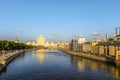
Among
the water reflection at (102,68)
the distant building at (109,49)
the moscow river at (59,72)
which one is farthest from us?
the distant building at (109,49)

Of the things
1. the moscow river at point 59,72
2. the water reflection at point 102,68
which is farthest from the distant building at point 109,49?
the moscow river at point 59,72

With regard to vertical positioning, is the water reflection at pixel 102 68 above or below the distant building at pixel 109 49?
below

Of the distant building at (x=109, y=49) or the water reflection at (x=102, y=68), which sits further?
the distant building at (x=109, y=49)

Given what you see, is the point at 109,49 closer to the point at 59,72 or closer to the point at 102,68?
the point at 102,68

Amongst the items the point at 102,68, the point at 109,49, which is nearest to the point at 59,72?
the point at 102,68

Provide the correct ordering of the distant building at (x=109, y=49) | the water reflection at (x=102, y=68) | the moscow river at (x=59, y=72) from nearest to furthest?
the moscow river at (x=59, y=72)
the water reflection at (x=102, y=68)
the distant building at (x=109, y=49)

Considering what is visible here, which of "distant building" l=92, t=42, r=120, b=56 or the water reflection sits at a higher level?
"distant building" l=92, t=42, r=120, b=56

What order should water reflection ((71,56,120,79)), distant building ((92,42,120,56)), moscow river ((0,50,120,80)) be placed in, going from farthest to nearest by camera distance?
1. distant building ((92,42,120,56))
2. water reflection ((71,56,120,79))
3. moscow river ((0,50,120,80))

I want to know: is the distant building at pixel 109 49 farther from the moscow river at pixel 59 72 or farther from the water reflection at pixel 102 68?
the moscow river at pixel 59 72

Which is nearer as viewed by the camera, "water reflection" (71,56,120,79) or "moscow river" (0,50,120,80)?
"moscow river" (0,50,120,80)

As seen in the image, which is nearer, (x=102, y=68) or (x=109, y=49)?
(x=102, y=68)

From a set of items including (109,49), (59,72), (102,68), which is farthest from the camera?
(109,49)

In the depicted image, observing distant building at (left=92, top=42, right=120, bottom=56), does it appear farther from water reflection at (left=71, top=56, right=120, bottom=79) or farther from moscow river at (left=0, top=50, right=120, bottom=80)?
moscow river at (left=0, top=50, right=120, bottom=80)

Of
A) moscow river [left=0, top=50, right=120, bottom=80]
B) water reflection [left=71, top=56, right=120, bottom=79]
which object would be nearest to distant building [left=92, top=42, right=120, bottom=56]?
water reflection [left=71, top=56, right=120, bottom=79]
